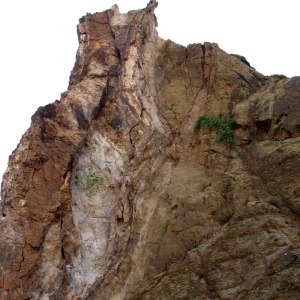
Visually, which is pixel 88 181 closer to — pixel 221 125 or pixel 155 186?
pixel 155 186

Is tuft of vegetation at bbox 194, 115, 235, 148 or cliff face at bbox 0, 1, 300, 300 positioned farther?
tuft of vegetation at bbox 194, 115, 235, 148

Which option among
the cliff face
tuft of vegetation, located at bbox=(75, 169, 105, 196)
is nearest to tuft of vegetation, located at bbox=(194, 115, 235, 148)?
the cliff face

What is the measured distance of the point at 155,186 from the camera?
16.4 metres

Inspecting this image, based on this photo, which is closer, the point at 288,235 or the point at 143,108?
the point at 288,235

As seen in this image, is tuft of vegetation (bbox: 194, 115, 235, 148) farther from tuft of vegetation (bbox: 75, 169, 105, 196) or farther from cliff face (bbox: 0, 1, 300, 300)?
tuft of vegetation (bbox: 75, 169, 105, 196)

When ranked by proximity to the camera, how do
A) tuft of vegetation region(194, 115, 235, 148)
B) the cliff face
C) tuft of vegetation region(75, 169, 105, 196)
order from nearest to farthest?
the cliff face
tuft of vegetation region(75, 169, 105, 196)
tuft of vegetation region(194, 115, 235, 148)

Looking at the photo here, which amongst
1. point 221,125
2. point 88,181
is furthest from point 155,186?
point 221,125

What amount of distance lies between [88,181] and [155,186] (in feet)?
8.64

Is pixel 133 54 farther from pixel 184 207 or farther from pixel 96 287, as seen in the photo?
pixel 96 287

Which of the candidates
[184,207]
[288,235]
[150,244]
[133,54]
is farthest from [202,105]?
[288,235]

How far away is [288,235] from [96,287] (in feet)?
20.4

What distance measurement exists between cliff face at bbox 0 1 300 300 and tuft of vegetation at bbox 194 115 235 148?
0.29 m

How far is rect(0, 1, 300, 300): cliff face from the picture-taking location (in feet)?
40.5

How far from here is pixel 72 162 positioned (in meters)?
17.1
